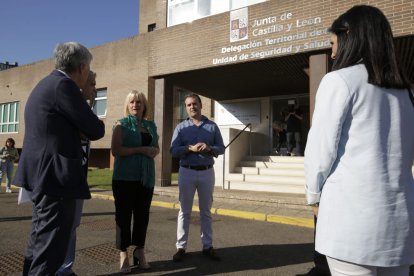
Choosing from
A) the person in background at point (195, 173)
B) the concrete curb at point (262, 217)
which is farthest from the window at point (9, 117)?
the person in background at point (195, 173)

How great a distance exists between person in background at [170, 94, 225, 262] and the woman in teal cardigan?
1.79 ft

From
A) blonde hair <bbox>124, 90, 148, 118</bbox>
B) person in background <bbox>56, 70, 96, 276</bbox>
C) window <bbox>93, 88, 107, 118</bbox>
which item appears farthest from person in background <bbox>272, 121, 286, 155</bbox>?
window <bbox>93, 88, 107, 118</bbox>

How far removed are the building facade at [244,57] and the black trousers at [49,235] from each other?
7.29 metres

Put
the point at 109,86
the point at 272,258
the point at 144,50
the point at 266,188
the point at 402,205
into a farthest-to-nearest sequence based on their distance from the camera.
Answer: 1. the point at 109,86
2. the point at 144,50
3. the point at 266,188
4. the point at 272,258
5. the point at 402,205

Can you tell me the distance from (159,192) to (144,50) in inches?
500

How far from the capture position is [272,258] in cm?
462

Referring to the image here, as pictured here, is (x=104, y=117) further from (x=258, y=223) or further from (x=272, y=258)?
(x=272, y=258)

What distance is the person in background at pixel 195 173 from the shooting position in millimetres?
4531

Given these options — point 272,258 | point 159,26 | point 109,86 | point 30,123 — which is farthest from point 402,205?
point 109,86

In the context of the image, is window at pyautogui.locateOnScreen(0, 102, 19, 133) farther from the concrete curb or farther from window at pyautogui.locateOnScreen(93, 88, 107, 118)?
the concrete curb

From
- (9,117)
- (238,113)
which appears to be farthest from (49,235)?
(9,117)

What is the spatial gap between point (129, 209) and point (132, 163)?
52 centimetres

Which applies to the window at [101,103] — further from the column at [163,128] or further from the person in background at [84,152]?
the person in background at [84,152]

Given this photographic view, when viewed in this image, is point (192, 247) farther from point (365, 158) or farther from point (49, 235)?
point (365, 158)
